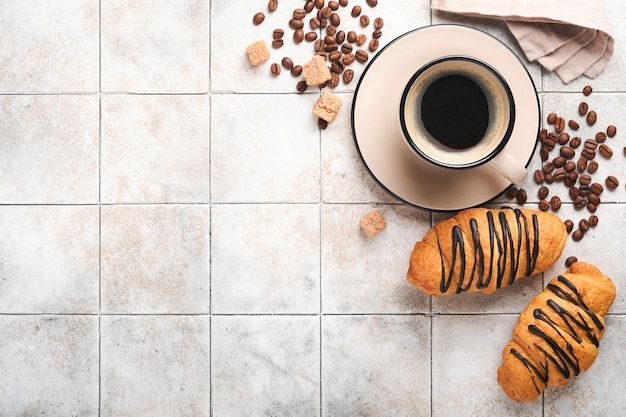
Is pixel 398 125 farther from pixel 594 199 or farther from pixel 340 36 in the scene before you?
pixel 594 199

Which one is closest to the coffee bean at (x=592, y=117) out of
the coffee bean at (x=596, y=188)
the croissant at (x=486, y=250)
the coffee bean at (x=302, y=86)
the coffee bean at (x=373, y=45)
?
the coffee bean at (x=596, y=188)

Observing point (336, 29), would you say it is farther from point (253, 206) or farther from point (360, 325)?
point (360, 325)

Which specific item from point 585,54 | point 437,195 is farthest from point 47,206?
point 585,54

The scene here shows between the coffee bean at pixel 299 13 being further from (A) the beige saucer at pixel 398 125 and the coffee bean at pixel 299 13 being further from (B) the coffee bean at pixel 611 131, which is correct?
(B) the coffee bean at pixel 611 131

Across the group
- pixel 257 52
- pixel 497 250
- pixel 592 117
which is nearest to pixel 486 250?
pixel 497 250

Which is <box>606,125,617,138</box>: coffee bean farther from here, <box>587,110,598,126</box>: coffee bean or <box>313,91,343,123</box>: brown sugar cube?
<box>313,91,343,123</box>: brown sugar cube
